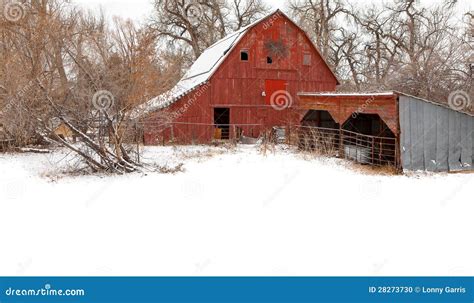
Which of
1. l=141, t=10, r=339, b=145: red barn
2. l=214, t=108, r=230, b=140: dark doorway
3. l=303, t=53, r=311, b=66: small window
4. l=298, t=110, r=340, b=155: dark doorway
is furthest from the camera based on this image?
l=303, t=53, r=311, b=66: small window

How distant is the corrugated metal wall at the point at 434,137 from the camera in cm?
1214

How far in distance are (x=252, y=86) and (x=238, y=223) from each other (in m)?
15.4

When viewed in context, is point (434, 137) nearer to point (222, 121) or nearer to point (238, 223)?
point (238, 223)

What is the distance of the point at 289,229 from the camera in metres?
7.02

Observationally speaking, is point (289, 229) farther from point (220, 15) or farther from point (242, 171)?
point (220, 15)

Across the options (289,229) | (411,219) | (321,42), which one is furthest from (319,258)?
(321,42)

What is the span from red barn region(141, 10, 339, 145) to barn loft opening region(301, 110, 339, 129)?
751 millimetres

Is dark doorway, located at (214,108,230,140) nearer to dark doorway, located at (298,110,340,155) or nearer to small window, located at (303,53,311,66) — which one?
dark doorway, located at (298,110,340,155)

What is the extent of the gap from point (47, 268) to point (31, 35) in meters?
9.36

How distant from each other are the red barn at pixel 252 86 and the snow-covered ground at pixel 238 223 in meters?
8.91

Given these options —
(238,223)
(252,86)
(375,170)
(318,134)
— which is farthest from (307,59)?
(238,223)

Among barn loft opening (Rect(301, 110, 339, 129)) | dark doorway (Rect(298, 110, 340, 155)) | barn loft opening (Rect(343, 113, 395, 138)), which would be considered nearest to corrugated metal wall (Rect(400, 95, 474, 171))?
dark doorway (Rect(298, 110, 340, 155))

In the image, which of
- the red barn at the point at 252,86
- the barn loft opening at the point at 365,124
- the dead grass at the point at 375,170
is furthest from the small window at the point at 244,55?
the dead grass at the point at 375,170

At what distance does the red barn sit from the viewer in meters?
20.5
